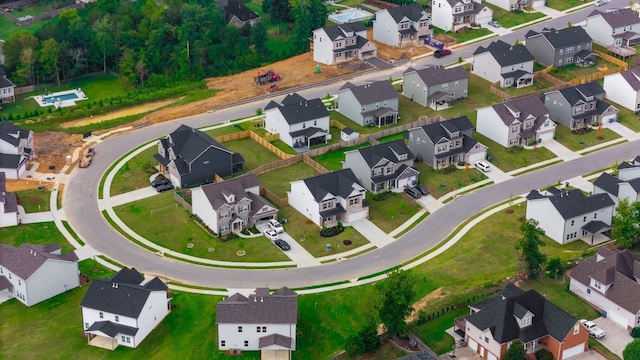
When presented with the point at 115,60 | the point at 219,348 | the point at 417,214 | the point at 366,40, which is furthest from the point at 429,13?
the point at 219,348

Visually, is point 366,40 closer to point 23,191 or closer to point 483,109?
point 483,109

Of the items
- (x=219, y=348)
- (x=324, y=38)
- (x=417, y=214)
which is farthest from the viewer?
(x=324, y=38)

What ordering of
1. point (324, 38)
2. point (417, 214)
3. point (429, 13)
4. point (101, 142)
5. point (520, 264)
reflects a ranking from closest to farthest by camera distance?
point (520, 264), point (417, 214), point (101, 142), point (324, 38), point (429, 13)

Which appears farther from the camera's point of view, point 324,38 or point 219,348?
point 324,38

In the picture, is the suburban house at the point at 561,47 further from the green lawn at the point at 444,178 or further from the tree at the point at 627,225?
the tree at the point at 627,225

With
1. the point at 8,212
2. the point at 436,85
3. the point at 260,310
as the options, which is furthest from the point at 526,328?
the point at 8,212

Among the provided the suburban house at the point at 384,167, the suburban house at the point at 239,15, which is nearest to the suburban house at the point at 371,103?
the suburban house at the point at 384,167

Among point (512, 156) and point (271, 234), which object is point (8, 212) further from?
point (512, 156)
